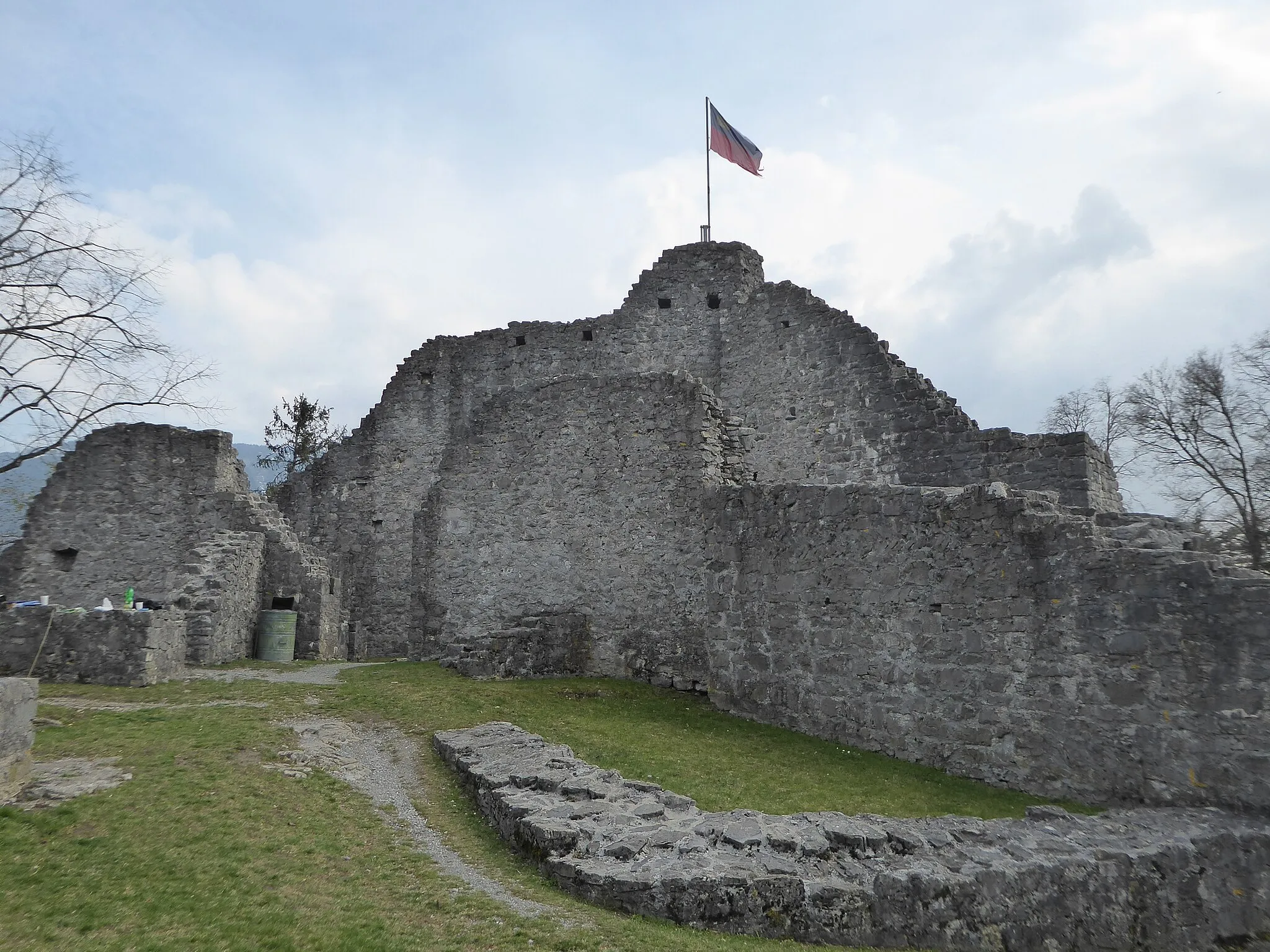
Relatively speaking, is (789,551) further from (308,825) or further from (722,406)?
(308,825)

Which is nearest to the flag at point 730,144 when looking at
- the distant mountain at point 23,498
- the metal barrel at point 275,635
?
the metal barrel at point 275,635

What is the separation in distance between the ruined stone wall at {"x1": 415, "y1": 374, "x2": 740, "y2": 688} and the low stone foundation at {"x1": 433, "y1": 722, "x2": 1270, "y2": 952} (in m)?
8.15

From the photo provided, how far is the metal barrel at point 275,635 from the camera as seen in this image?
1989 cm

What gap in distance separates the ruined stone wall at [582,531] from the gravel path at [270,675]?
2.68 metres

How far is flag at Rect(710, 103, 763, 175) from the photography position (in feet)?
93.2

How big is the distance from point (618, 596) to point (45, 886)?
12.6 m

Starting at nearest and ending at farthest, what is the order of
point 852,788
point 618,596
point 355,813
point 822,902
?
1. point 822,902
2. point 355,813
3. point 852,788
4. point 618,596

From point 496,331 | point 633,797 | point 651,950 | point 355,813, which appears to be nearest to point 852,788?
point 633,797

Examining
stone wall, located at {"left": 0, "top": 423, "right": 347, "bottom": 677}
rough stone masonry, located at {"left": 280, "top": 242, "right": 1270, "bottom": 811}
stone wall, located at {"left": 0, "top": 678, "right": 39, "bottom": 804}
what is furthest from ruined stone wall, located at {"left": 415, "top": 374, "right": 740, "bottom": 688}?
stone wall, located at {"left": 0, "top": 678, "right": 39, "bottom": 804}

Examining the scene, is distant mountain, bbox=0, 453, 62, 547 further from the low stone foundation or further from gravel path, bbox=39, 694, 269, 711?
the low stone foundation

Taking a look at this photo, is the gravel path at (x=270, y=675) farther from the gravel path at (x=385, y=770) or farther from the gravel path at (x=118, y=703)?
the gravel path at (x=385, y=770)

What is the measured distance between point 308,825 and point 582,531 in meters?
11.2

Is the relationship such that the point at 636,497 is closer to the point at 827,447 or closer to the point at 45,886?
the point at 827,447

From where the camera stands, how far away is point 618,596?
17.9m
